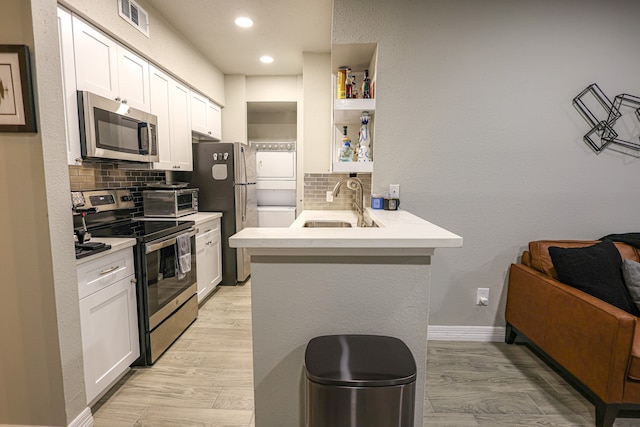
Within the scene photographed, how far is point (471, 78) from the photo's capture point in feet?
7.65

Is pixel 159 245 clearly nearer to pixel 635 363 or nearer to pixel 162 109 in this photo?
pixel 162 109

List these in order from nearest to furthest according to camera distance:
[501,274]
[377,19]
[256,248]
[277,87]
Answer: [256,248], [377,19], [501,274], [277,87]

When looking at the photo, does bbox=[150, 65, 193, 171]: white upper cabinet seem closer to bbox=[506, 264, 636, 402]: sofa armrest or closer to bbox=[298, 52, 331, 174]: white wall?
bbox=[298, 52, 331, 174]: white wall

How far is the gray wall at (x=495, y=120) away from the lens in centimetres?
227

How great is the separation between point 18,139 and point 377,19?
2.22 metres

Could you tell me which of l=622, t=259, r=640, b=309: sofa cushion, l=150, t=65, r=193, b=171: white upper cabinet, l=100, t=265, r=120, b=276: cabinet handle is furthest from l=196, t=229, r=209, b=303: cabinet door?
l=622, t=259, r=640, b=309: sofa cushion

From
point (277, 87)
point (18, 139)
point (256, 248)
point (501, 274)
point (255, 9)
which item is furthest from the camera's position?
point (277, 87)

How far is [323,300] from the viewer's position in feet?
4.30

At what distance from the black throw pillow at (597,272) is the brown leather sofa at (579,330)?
0.25 feet

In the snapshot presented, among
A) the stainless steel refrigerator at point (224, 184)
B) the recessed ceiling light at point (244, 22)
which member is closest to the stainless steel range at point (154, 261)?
the stainless steel refrigerator at point (224, 184)

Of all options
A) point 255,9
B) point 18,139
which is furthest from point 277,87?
point 18,139

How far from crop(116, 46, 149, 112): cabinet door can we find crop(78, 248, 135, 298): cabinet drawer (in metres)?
1.20

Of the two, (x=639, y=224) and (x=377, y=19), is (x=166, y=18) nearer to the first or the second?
(x=377, y=19)

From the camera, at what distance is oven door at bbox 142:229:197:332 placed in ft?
7.02
